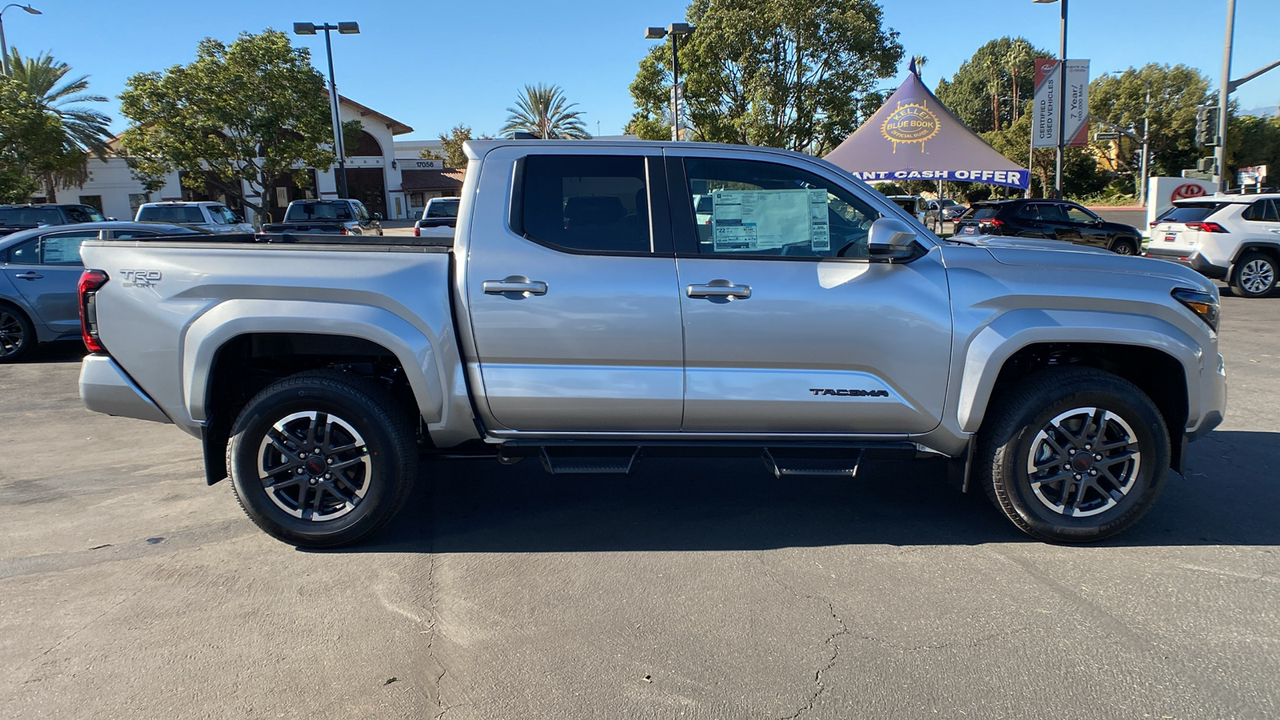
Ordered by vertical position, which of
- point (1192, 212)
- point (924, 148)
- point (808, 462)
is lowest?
point (808, 462)

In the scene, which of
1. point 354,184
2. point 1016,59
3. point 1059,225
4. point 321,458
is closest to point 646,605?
point 321,458

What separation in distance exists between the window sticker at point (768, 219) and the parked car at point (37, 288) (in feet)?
25.3

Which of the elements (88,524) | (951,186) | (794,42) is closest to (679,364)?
(88,524)

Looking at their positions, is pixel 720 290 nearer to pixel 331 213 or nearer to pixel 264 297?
pixel 264 297

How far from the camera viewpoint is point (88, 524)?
15.1 feet

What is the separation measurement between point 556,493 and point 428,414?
48.3 inches

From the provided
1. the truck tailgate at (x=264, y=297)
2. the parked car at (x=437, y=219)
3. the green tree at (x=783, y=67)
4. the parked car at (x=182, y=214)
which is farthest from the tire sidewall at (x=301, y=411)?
the green tree at (x=783, y=67)

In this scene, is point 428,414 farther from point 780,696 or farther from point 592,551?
point 780,696

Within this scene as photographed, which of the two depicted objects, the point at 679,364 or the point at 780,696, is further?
the point at 679,364

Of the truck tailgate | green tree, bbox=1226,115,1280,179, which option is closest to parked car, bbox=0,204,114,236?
the truck tailgate

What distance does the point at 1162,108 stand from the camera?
4641 centimetres

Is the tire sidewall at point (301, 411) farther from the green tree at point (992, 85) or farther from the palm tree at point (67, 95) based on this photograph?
the green tree at point (992, 85)

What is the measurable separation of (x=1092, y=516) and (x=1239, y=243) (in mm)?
12831

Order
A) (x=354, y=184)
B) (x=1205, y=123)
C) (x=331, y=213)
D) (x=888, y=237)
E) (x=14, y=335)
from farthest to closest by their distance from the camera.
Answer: (x=354, y=184)
(x=1205, y=123)
(x=331, y=213)
(x=14, y=335)
(x=888, y=237)
